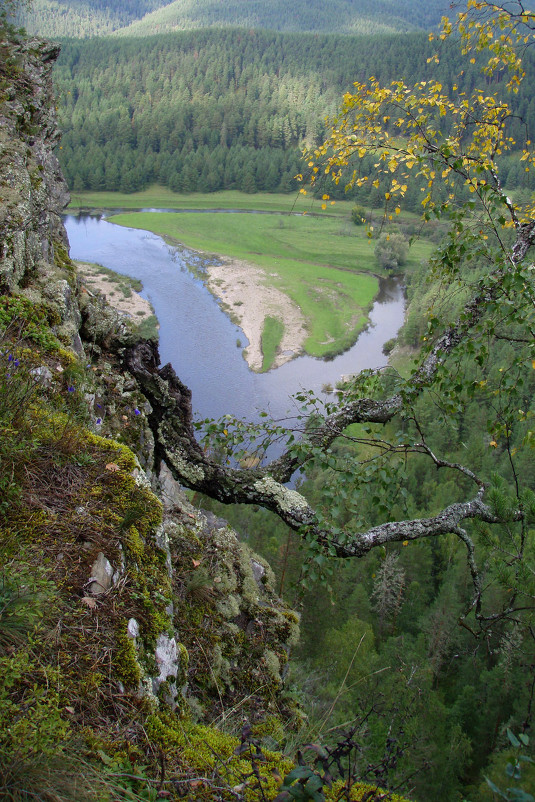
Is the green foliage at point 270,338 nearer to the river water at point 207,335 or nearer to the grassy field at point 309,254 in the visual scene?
the river water at point 207,335

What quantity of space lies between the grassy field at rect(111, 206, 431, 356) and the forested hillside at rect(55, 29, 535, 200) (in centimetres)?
1552

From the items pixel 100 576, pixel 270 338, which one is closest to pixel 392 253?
pixel 270 338

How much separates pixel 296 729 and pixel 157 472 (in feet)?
8.44

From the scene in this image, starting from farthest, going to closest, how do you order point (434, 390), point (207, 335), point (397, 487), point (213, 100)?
point (213, 100), point (207, 335), point (434, 390), point (397, 487)

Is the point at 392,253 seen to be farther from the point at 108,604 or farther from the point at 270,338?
the point at 108,604

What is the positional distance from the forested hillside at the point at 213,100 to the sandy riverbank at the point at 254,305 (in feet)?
124

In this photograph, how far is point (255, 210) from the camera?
330ft

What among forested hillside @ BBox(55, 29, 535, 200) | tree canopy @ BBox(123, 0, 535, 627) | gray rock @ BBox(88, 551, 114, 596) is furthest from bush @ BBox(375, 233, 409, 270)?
gray rock @ BBox(88, 551, 114, 596)

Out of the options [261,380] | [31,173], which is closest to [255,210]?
[261,380]

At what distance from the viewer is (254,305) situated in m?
56.1

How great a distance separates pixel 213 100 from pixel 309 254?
307 feet

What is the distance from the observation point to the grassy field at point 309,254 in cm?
5500

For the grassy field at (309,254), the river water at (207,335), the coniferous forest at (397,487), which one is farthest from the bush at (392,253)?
the coniferous forest at (397,487)

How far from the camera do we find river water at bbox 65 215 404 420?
4022 cm
